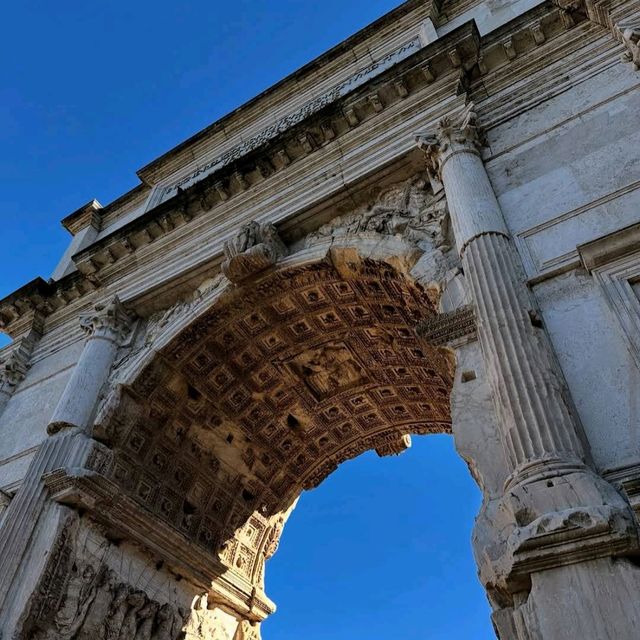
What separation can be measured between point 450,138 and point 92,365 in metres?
5.31

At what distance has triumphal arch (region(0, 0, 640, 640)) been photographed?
378cm

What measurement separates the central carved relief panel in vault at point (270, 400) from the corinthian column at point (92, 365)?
430 mm

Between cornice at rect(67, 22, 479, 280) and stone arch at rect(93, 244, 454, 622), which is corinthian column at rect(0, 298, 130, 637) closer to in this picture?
stone arch at rect(93, 244, 454, 622)

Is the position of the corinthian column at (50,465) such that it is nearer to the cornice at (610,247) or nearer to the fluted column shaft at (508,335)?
the fluted column shaft at (508,335)

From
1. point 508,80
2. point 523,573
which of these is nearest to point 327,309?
point 508,80

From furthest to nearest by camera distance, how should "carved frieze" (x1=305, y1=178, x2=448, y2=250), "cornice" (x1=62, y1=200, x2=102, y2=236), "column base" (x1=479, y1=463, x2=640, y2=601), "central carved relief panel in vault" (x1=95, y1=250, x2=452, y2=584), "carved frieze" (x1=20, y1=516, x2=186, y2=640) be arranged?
"cornice" (x1=62, y1=200, x2=102, y2=236) < "central carved relief panel in vault" (x1=95, y1=250, x2=452, y2=584) < "carved frieze" (x1=305, y1=178, x2=448, y2=250) < "carved frieze" (x1=20, y1=516, x2=186, y2=640) < "column base" (x1=479, y1=463, x2=640, y2=601)

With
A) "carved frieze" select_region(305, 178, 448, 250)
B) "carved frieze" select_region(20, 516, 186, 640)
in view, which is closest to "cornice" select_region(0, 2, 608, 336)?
"carved frieze" select_region(305, 178, 448, 250)

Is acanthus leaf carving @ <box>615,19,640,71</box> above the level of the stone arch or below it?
above

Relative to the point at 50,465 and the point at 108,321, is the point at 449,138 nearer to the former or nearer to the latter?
the point at 108,321

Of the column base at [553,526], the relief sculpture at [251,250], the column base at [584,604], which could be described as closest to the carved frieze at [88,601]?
the relief sculpture at [251,250]

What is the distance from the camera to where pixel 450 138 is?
648 cm

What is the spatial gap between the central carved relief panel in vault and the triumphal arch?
0.04 meters

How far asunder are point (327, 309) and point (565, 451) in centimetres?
457

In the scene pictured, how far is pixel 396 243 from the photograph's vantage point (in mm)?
6266
